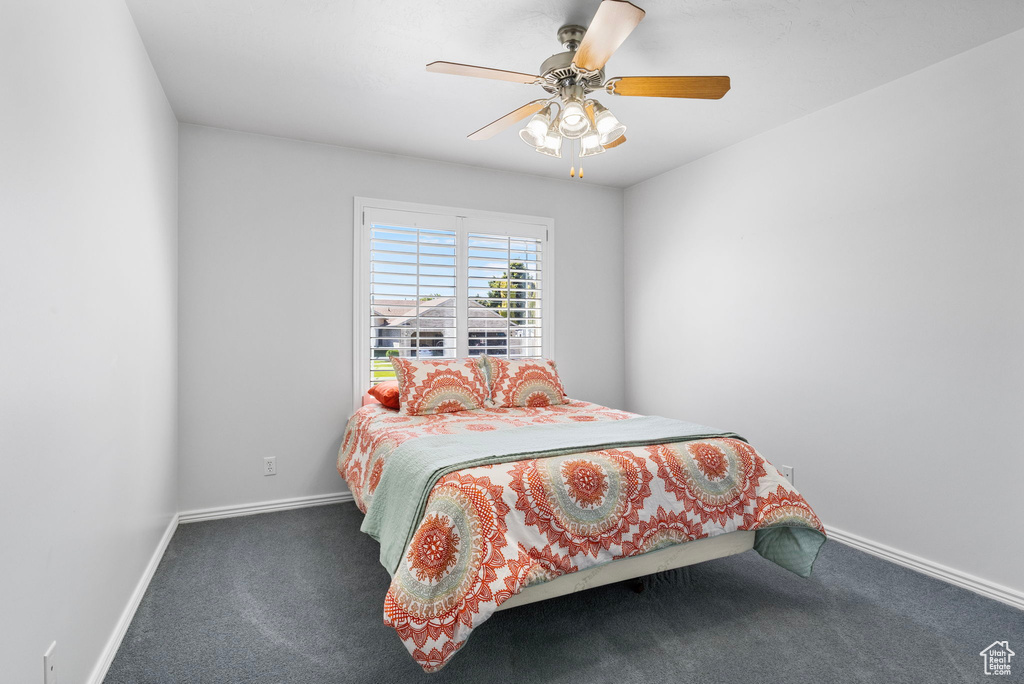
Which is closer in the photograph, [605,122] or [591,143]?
[605,122]

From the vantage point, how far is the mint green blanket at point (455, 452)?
1934 millimetres

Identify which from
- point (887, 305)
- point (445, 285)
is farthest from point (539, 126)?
point (887, 305)

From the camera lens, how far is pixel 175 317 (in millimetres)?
3113

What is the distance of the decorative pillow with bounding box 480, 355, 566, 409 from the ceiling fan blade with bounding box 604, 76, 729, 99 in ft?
6.11

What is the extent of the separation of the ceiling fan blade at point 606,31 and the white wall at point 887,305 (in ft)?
5.76

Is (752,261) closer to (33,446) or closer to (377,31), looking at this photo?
(377,31)

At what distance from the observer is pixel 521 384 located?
3.48 metres

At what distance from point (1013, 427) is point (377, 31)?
10.5ft

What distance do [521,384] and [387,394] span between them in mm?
861

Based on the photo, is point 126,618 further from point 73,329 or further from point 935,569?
point 935,569

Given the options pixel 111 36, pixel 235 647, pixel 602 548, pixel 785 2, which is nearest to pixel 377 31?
pixel 111 36

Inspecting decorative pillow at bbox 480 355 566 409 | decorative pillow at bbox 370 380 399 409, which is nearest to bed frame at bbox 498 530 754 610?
decorative pillow at bbox 480 355 566 409

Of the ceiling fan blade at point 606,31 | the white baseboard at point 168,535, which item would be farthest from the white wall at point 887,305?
the white baseboard at point 168,535

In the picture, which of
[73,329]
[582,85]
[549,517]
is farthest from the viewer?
[582,85]
